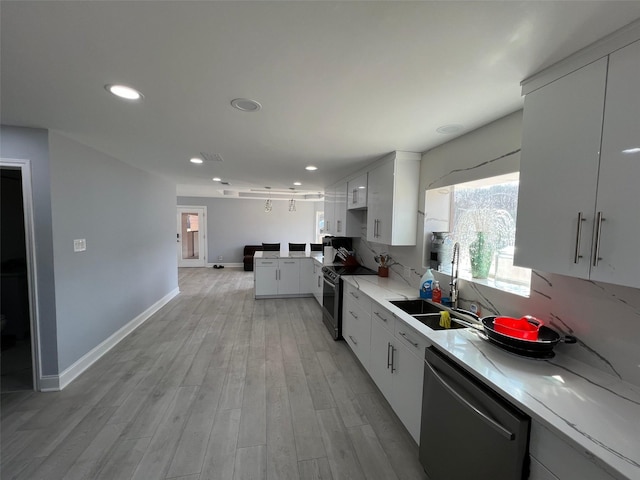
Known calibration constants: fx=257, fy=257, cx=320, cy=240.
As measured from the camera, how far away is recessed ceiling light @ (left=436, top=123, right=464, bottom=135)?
6.48 feet

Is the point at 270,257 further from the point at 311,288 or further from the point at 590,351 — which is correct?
the point at 590,351

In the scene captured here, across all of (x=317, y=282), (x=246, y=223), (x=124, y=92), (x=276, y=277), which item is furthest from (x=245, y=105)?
(x=246, y=223)

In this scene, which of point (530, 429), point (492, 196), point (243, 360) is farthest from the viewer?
point (243, 360)

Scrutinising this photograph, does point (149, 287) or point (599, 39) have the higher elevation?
point (599, 39)

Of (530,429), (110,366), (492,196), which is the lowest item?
(110,366)

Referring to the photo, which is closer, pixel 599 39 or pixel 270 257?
pixel 599 39

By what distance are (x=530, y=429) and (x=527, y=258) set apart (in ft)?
2.55

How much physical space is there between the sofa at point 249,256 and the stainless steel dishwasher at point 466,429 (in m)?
7.08

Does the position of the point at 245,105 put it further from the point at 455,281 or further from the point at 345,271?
the point at 345,271

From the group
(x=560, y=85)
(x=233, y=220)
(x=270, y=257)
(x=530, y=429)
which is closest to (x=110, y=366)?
(x=270, y=257)

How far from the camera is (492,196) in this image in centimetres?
203

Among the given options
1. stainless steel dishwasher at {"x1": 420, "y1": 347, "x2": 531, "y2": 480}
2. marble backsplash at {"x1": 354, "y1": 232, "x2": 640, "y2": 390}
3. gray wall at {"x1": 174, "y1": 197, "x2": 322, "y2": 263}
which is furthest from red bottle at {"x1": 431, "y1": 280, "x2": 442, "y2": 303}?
gray wall at {"x1": 174, "y1": 197, "x2": 322, "y2": 263}

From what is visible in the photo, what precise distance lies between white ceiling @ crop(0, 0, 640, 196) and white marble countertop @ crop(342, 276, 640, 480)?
1452mm

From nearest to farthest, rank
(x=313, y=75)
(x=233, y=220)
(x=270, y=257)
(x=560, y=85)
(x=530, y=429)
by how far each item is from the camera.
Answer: (x=530, y=429) < (x=560, y=85) < (x=313, y=75) < (x=270, y=257) < (x=233, y=220)
